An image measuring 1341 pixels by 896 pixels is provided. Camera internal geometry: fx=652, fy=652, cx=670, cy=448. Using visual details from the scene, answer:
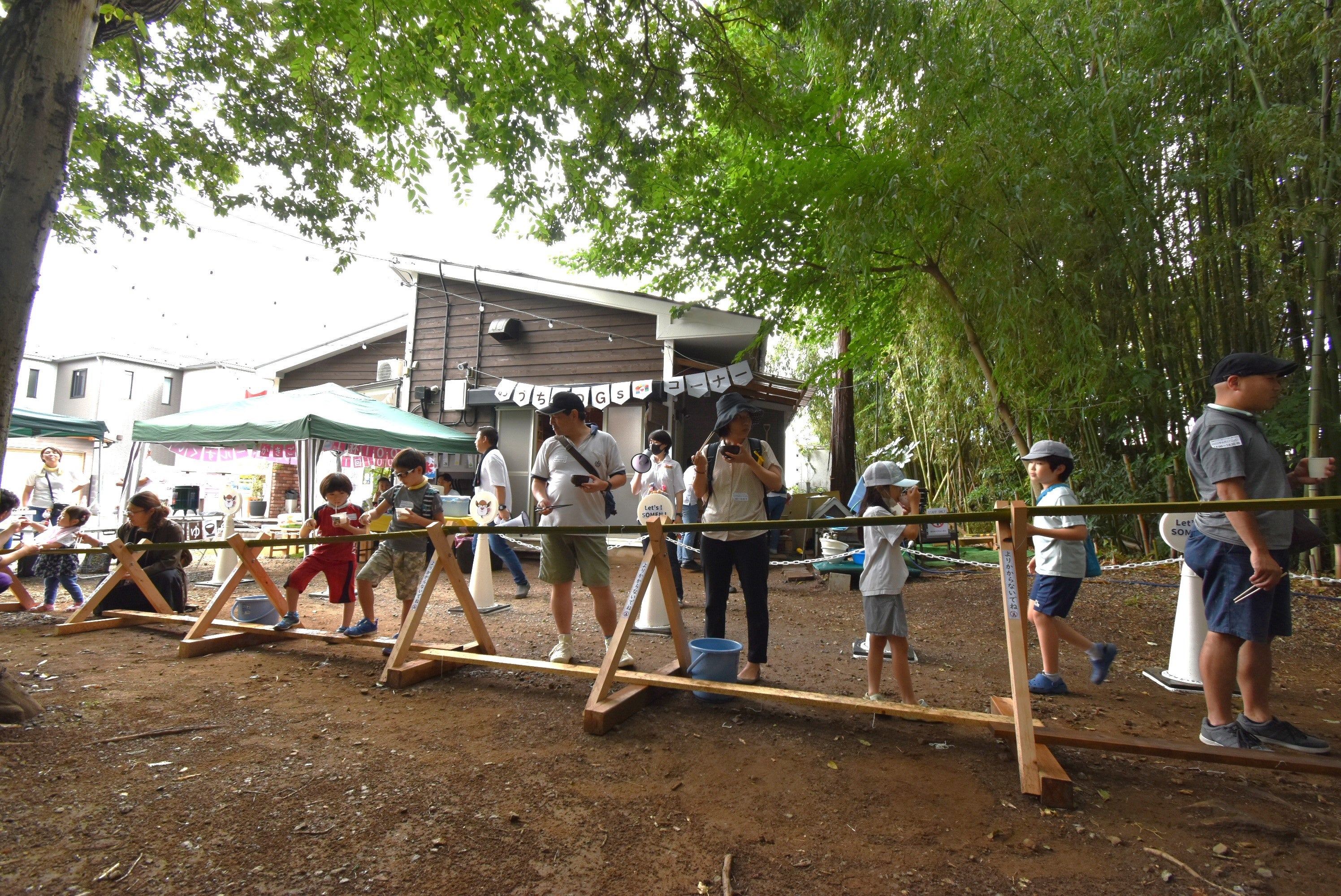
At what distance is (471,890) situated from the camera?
180 cm

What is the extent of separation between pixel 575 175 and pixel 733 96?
147cm

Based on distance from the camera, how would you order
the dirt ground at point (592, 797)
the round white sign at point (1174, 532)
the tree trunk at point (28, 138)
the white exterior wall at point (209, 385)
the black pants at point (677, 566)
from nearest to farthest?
the dirt ground at point (592, 797) → the tree trunk at point (28, 138) → the round white sign at point (1174, 532) → the black pants at point (677, 566) → the white exterior wall at point (209, 385)

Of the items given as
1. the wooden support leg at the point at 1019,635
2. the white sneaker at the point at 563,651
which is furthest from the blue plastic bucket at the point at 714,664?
the wooden support leg at the point at 1019,635

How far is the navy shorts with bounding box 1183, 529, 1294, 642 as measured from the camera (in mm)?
2520

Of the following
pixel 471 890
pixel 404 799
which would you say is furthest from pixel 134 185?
pixel 471 890

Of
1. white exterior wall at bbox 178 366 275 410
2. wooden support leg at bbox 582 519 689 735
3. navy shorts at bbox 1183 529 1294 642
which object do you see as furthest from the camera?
white exterior wall at bbox 178 366 275 410

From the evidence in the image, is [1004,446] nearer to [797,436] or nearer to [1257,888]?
[1257,888]

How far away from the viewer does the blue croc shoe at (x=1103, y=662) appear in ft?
11.7

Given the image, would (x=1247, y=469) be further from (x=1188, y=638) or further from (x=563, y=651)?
(x=563, y=651)

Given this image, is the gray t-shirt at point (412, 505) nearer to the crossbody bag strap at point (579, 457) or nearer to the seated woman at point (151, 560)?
the crossbody bag strap at point (579, 457)

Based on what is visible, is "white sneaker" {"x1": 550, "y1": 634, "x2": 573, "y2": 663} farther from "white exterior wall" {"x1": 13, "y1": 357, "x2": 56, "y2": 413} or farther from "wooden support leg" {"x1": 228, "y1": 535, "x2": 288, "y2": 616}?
"white exterior wall" {"x1": 13, "y1": 357, "x2": 56, "y2": 413}

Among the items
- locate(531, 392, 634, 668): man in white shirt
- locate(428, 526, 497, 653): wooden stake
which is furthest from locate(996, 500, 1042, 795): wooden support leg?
locate(428, 526, 497, 653): wooden stake

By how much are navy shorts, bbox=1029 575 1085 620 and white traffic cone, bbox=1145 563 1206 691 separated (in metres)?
0.73

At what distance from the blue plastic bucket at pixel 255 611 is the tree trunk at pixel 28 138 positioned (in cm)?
248
